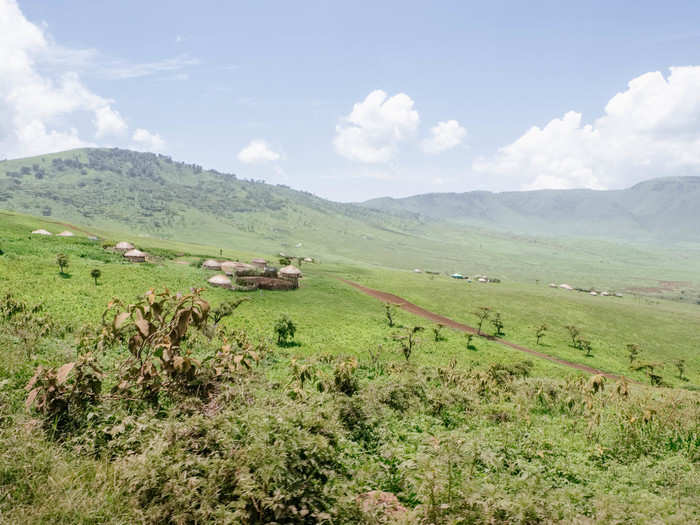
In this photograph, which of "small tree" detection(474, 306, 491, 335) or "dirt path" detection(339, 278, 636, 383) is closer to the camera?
"dirt path" detection(339, 278, 636, 383)

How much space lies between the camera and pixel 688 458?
866cm

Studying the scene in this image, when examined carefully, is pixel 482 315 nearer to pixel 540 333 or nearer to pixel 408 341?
pixel 540 333

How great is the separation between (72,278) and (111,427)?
38309mm

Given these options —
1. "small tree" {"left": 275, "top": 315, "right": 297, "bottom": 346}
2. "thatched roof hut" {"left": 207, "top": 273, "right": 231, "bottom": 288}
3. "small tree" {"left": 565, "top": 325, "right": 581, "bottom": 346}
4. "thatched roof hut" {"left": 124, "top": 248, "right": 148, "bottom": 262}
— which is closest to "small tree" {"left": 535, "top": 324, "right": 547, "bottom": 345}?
"small tree" {"left": 565, "top": 325, "right": 581, "bottom": 346}

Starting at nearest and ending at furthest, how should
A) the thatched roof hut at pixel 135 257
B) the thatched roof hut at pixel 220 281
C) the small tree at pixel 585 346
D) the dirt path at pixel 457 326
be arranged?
the dirt path at pixel 457 326 < the small tree at pixel 585 346 < the thatched roof hut at pixel 220 281 < the thatched roof hut at pixel 135 257

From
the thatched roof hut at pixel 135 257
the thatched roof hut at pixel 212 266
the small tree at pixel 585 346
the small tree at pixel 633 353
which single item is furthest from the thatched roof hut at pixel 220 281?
the small tree at pixel 633 353

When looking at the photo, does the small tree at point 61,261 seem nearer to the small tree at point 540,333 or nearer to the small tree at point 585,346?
the small tree at point 540,333

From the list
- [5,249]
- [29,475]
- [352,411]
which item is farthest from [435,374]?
[5,249]

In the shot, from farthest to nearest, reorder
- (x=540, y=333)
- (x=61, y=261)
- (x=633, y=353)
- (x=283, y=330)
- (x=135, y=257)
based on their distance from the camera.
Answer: (x=135, y=257)
(x=540, y=333)
(x=633, y=353)
(x=61, y=261)
(x=283, y=330)

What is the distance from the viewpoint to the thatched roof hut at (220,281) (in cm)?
4738

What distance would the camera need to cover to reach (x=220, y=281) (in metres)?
47.7

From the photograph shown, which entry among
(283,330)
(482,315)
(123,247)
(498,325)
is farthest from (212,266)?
(498,325)

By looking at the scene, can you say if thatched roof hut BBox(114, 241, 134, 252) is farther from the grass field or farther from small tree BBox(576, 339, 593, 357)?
small tree BBox(576, 339, 593, 357)

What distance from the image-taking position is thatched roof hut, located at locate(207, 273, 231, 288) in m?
47.4
